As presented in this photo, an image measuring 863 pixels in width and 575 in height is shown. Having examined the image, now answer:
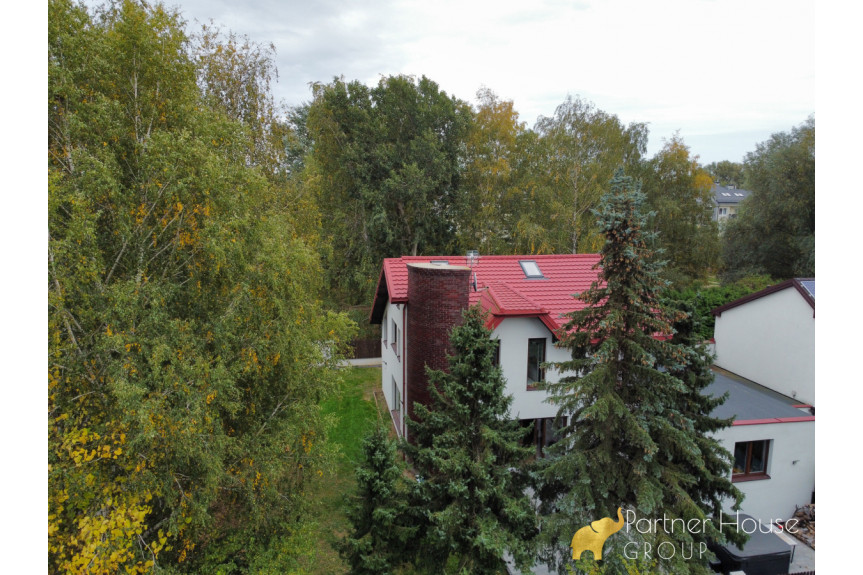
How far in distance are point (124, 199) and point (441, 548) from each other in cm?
777

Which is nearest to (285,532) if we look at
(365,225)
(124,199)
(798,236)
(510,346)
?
(124,199)

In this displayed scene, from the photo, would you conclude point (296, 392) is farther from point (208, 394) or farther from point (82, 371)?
point (82, 371)

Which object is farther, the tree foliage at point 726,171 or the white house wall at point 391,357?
the tree foliage at point 726,171

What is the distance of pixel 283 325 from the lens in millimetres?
8867

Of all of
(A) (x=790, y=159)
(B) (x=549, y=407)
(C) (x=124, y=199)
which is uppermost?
(A) (x=790, y=159)

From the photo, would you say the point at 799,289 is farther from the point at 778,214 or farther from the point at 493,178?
the point at 778,214

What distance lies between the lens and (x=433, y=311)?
12.5 metres

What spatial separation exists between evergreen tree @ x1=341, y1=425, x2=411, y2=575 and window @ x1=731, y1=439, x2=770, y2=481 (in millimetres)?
9033

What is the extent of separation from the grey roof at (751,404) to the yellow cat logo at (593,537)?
17.5 feet

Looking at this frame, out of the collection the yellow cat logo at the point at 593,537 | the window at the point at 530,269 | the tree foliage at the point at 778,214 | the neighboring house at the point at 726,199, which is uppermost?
the neighboring house at the point at 726,199

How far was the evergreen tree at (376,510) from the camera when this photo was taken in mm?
7934

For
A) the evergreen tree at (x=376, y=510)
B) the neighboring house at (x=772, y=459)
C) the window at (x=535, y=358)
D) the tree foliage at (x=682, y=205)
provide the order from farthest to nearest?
the tree foliage at (x=682, y=205) → the window at (x=535, y=358) → the neighboring house at (x=772, y=459) → the evergreen tree at (x=376, y=510)

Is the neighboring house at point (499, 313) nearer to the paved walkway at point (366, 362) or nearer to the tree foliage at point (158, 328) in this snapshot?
the tree foliage at point (158, 328)

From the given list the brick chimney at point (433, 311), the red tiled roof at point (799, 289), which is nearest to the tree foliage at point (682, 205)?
the red tiled roof at point (799, 289)
